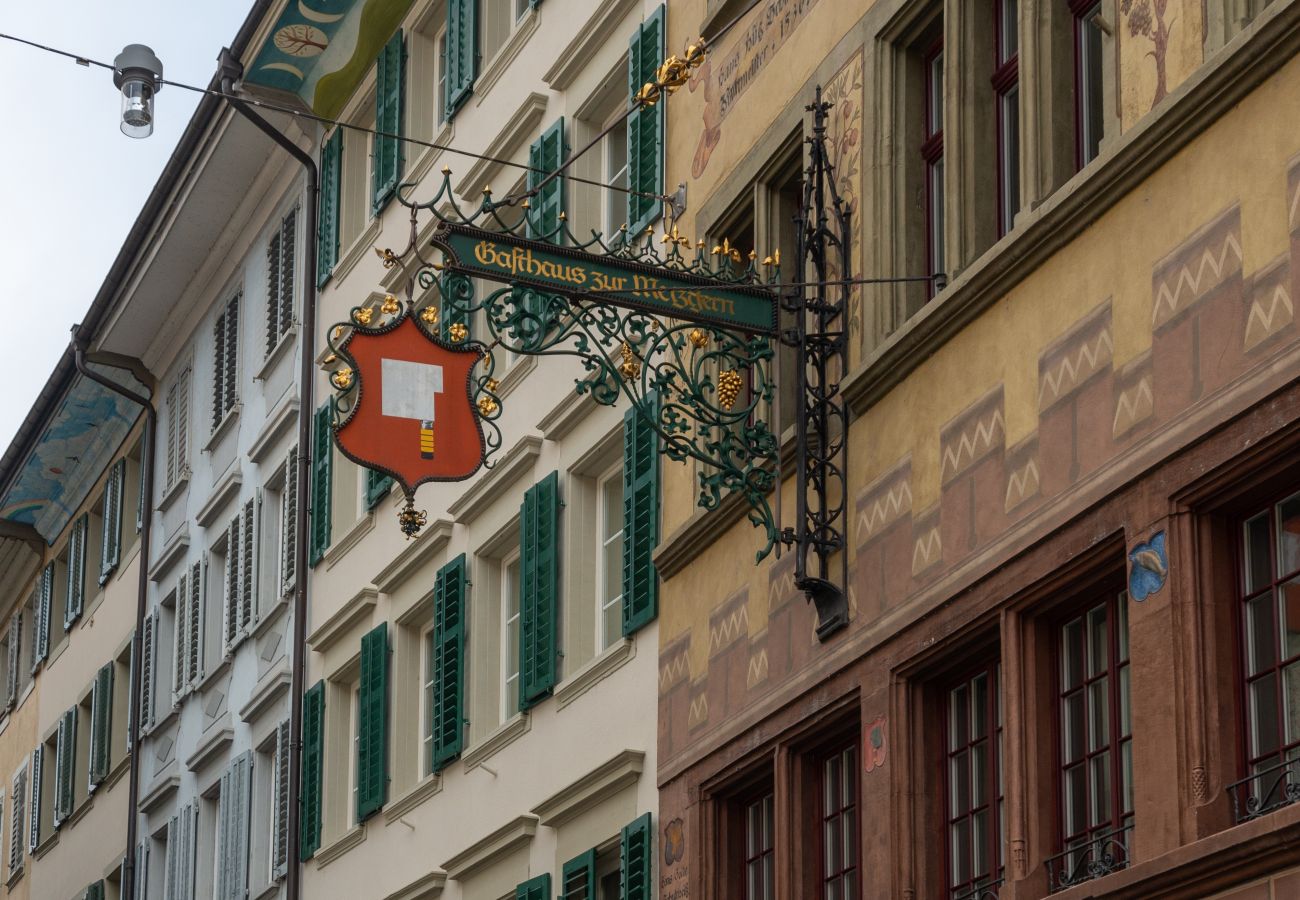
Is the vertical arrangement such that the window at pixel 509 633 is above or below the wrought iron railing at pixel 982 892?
above

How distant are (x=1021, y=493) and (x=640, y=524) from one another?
5.87 meters

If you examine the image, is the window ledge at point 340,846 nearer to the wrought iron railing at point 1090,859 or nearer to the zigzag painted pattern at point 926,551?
the zigzag painted pattern at point 926,551

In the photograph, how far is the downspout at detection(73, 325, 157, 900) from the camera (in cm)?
3158

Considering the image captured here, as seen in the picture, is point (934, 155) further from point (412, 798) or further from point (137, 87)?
point (412, 798)

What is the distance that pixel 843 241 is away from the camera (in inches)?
610

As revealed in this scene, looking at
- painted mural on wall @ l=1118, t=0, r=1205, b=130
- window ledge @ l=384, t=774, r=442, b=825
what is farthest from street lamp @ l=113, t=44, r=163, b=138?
painted mural on wall @ l=1118, t=0, r=1205, b=130

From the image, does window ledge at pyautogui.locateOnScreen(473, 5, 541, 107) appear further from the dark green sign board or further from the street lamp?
the dark green sign board

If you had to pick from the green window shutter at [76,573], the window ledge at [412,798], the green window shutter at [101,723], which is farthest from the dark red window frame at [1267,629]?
the green window shutter at [76,573]

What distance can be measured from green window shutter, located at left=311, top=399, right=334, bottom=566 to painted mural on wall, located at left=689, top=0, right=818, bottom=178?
323 inches

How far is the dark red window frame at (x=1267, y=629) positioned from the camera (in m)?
11.0

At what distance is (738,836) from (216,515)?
14717mm

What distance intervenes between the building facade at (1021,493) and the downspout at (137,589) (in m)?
15.4

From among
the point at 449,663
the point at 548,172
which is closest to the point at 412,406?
the point at 548,172

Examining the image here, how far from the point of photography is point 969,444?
44.3 ft
